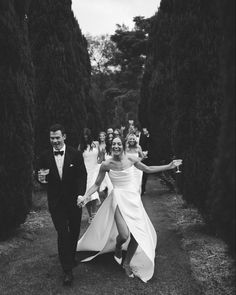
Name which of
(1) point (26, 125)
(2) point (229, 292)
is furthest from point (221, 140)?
(1) point (26, 125)

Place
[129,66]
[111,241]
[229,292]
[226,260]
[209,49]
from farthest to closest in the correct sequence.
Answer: [129,66] < [209,49] < [111,241] < [226,260] < [229,292]

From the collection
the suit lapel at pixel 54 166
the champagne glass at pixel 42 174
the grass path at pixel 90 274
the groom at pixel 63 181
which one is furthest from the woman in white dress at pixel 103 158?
the champagne glass at pixel 42 174

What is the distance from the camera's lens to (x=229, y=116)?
213 centimetres

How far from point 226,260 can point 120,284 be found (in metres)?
1.77

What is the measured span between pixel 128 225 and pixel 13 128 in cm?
308

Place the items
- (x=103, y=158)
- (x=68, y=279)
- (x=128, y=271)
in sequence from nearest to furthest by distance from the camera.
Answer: (x=68, y=279), (x=128, y=271), (x=103, y=158)

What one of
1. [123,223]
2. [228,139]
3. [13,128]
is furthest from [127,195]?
[228,139]

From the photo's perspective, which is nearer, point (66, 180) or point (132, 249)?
point (66, 180)

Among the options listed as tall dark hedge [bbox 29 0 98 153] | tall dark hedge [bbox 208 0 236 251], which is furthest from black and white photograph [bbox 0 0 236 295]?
tall dark hedge [bbox 29 0 98 153]

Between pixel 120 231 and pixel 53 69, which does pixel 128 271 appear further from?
pixel 53 69

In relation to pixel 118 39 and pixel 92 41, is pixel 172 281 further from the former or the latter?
pixel 92 41

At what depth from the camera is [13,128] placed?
7.24 m

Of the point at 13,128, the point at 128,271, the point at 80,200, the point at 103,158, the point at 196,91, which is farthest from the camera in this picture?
the point at 103,158

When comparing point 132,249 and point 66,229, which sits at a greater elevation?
point 66,229
